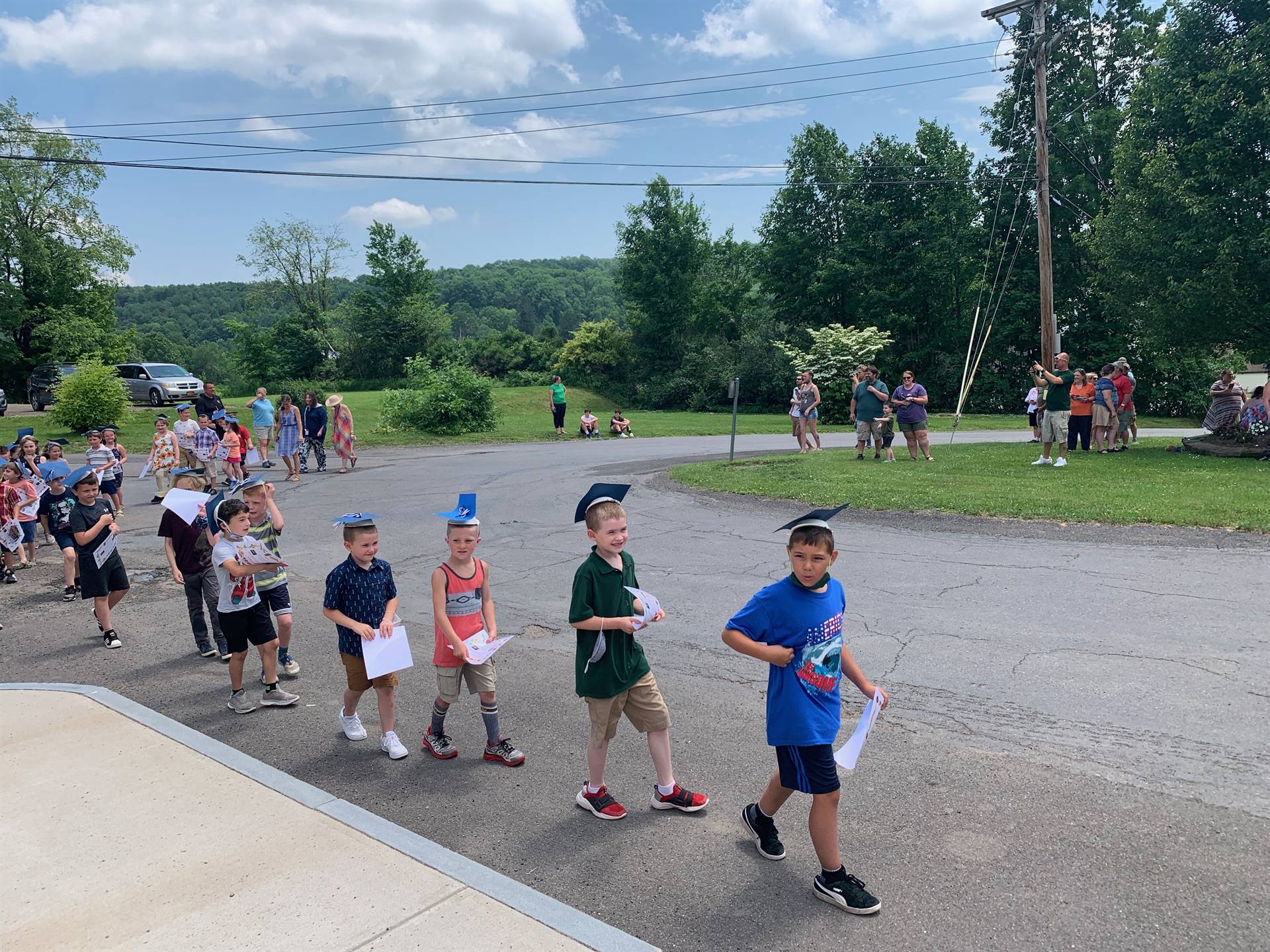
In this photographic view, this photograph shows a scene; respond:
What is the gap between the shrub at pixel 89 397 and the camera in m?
25.9

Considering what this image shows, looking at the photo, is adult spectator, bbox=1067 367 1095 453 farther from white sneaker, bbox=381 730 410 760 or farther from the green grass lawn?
white sneaker, bbox=381 730 410 760

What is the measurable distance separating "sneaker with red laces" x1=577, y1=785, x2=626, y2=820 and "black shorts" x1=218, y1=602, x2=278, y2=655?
2918 mm

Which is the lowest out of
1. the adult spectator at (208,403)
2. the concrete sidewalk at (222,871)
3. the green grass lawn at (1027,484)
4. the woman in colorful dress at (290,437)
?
the concrete sidewalk at (222,871)

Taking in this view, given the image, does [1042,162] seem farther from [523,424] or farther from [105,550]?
[105,550]

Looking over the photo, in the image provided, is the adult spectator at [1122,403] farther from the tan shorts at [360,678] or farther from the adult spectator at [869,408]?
the tan shorts at [360,678]

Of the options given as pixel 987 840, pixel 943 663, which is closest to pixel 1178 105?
pixel 943 663

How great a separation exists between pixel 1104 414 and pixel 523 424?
68.4 feet

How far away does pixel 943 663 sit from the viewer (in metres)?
6.30

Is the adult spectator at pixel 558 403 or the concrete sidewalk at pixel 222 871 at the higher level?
the adult spectator at pixel 558 403

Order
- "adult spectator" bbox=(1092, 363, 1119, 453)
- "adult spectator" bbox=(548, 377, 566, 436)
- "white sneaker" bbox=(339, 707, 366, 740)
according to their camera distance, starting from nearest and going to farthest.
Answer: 1. "white sneaker" bbox=(339, 707, 366, 740)
2. "adult spectator" bbox=(1092, 363, 1119, 453)
3. "adult spectator" bbox=(548, 377, 566, 436)

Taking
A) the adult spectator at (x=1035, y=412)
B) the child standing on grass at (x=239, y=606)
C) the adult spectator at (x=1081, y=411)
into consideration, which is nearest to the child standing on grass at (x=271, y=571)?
the child standing on grass at (x=239, y=606)

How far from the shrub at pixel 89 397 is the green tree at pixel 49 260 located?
14.2m

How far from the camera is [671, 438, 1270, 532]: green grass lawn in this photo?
438 inches

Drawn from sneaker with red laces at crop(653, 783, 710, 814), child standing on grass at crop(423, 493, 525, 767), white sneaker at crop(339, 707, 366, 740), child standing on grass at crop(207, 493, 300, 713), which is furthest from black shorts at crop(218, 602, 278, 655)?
sneaker with red laces at crop(653, 783, 710, 814)
